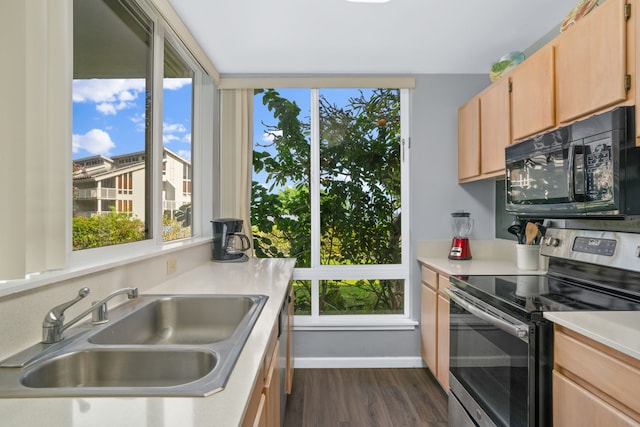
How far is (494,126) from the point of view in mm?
2445

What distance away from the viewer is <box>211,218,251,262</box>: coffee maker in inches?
105

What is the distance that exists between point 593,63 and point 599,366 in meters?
1.21

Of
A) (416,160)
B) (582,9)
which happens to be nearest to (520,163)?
(582,9)

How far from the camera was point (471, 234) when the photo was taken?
308 cm

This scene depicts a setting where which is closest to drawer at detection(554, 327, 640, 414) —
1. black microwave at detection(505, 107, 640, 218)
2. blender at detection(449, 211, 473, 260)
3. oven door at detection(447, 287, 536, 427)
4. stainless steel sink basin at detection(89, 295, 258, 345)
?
oven door at detection(447, 287, 536, 427)

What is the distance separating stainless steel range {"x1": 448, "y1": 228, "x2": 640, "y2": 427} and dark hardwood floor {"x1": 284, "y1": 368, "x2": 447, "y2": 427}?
34 cm

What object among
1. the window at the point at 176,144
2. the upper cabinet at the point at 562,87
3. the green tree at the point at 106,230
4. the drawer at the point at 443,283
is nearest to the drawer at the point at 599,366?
the upper cabinet at the point at 562,87

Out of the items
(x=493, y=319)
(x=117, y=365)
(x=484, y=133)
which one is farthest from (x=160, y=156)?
(x=484, y=133)

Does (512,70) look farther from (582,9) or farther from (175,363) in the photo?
(175,363)

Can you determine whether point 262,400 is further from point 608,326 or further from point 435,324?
point 435,324

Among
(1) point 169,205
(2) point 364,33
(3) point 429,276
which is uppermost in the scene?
(2) point 364,33

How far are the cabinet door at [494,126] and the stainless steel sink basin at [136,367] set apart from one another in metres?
2.12

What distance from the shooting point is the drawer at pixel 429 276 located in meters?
2.64

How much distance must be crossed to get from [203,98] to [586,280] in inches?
110
